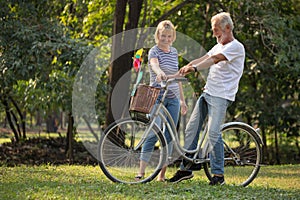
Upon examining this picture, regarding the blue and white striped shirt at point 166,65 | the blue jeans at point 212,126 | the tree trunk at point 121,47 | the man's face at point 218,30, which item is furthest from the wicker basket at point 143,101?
the tree trunk at point 121,47

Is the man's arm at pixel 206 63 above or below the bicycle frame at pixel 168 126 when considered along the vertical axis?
above

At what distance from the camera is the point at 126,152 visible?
19.4 feet

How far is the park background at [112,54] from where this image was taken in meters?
10.2

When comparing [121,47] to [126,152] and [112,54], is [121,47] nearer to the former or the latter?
[112,54]

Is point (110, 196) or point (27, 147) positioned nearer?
point (110, 196)

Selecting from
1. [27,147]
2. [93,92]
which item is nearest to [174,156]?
[93,92]

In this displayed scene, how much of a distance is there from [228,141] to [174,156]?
663 millimetres

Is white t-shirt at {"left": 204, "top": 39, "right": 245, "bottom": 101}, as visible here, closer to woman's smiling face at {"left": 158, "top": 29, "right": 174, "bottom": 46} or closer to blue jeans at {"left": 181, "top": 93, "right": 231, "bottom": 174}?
blue jeans at {"left": 181, "top": 93, "right": 231, "bottom": 174}

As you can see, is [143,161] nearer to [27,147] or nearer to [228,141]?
[228,141]

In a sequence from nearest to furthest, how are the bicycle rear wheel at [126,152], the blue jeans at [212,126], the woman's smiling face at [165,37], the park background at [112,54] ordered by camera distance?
the bicycle rear wheel at [126,152], the blue jeans at [212,126], the woman's smiling face at [165,37], the park background at [112,54]

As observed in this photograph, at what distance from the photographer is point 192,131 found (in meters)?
6.01

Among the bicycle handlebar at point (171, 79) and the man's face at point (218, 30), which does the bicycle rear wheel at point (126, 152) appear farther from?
the man's face at point (218, 30)

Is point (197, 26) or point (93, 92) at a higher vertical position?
point (197, 26)

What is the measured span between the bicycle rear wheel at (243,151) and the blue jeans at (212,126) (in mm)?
256
